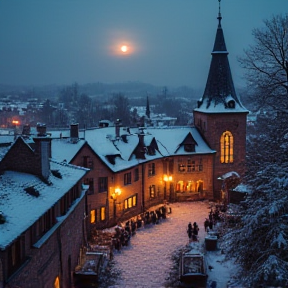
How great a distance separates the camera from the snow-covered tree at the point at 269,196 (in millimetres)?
17750

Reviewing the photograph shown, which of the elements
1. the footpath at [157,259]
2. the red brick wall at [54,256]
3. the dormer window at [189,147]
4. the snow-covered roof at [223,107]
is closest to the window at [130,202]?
the footpath at [157,259]

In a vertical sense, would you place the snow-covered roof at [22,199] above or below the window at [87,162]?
above

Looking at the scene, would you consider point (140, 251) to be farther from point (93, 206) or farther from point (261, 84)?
point (261, 84)

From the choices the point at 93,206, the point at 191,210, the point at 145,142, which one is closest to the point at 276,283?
the point at 93,206

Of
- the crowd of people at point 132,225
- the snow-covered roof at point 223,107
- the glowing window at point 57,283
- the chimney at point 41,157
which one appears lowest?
the crowd of people at point 132,225

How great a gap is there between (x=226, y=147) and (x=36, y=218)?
112ft

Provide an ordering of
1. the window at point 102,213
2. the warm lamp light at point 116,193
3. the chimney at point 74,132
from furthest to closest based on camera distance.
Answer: the warm lamp light at point 116,193
the window at point 102,213
the chimney at point 74,132

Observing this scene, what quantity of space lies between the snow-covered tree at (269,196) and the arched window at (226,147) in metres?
24.2

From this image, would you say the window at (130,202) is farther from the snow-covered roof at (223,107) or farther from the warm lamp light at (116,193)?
the snow-covered roof at (223,107)

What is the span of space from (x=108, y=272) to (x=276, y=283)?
12.2 m

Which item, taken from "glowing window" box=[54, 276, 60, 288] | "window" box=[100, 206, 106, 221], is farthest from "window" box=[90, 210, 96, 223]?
"glowing window" box=[54, 276, 60, 288]

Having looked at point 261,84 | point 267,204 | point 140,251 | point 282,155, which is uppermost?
point 261,84

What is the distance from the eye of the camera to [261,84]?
73.2 feet

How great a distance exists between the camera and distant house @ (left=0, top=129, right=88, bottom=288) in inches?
598
